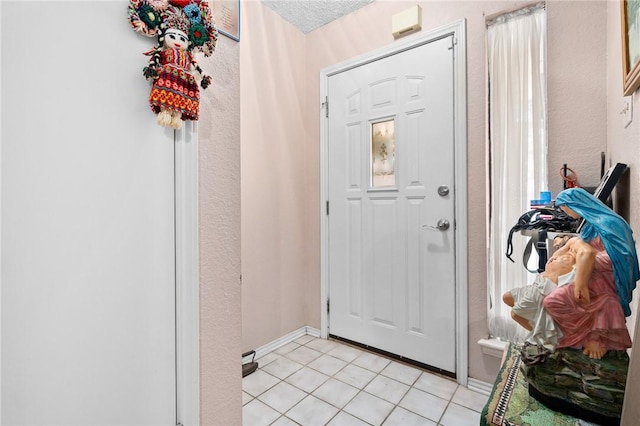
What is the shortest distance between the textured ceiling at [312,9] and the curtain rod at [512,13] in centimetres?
88

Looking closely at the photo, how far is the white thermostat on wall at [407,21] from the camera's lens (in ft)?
6.81

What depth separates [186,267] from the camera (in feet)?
2.97

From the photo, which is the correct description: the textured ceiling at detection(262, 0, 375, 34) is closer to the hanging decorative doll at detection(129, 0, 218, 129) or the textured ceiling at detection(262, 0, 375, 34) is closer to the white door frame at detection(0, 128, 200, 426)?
the hanging decorative doll at detection(129, 0, 218, 129)

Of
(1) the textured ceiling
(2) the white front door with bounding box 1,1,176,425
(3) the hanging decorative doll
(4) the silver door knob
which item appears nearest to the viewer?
(2) the white front door with bounding box 1,1,176,425

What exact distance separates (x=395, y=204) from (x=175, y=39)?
1727 mm

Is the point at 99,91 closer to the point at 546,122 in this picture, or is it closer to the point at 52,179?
the point at 52,179

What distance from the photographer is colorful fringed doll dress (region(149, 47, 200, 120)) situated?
79cm

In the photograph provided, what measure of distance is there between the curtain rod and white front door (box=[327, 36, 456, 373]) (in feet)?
0.75

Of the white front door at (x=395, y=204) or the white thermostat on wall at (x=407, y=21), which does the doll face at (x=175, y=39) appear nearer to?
the white front door at (x=395, y=204)

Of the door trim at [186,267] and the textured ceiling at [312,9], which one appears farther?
the textured ceiling at [312,9]

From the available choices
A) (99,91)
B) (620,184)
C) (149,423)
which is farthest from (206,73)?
(620,184)

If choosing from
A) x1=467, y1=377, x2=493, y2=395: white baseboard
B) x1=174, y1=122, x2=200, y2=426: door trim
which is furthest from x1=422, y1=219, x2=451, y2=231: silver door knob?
x1=174, y1=122, x2=200, y2=426: door trim

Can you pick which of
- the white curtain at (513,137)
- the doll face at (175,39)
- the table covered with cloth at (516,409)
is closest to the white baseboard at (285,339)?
the white curtain at (513,137)

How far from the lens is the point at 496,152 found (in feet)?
5.84
